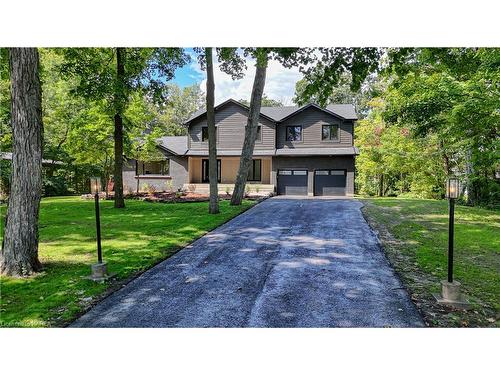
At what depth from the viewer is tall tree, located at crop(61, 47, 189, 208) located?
11.1 m

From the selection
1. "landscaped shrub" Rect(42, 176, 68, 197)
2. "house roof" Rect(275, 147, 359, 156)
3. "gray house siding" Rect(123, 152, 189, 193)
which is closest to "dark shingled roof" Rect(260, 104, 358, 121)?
"house roof" Rect(275, 147, 359, 156)

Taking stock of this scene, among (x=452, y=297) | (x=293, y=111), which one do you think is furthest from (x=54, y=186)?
(x=452, y=297)

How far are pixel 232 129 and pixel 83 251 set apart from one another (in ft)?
53.9

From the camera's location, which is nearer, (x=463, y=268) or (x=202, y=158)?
(x=463, y=268)

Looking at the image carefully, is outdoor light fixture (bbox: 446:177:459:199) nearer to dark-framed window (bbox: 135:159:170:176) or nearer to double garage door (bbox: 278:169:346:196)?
double garage door (bbox: 278:169:346:196)

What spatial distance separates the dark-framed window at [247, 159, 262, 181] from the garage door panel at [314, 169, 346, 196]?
14.1 ft

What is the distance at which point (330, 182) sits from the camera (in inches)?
806

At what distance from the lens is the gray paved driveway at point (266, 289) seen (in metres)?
3.79
